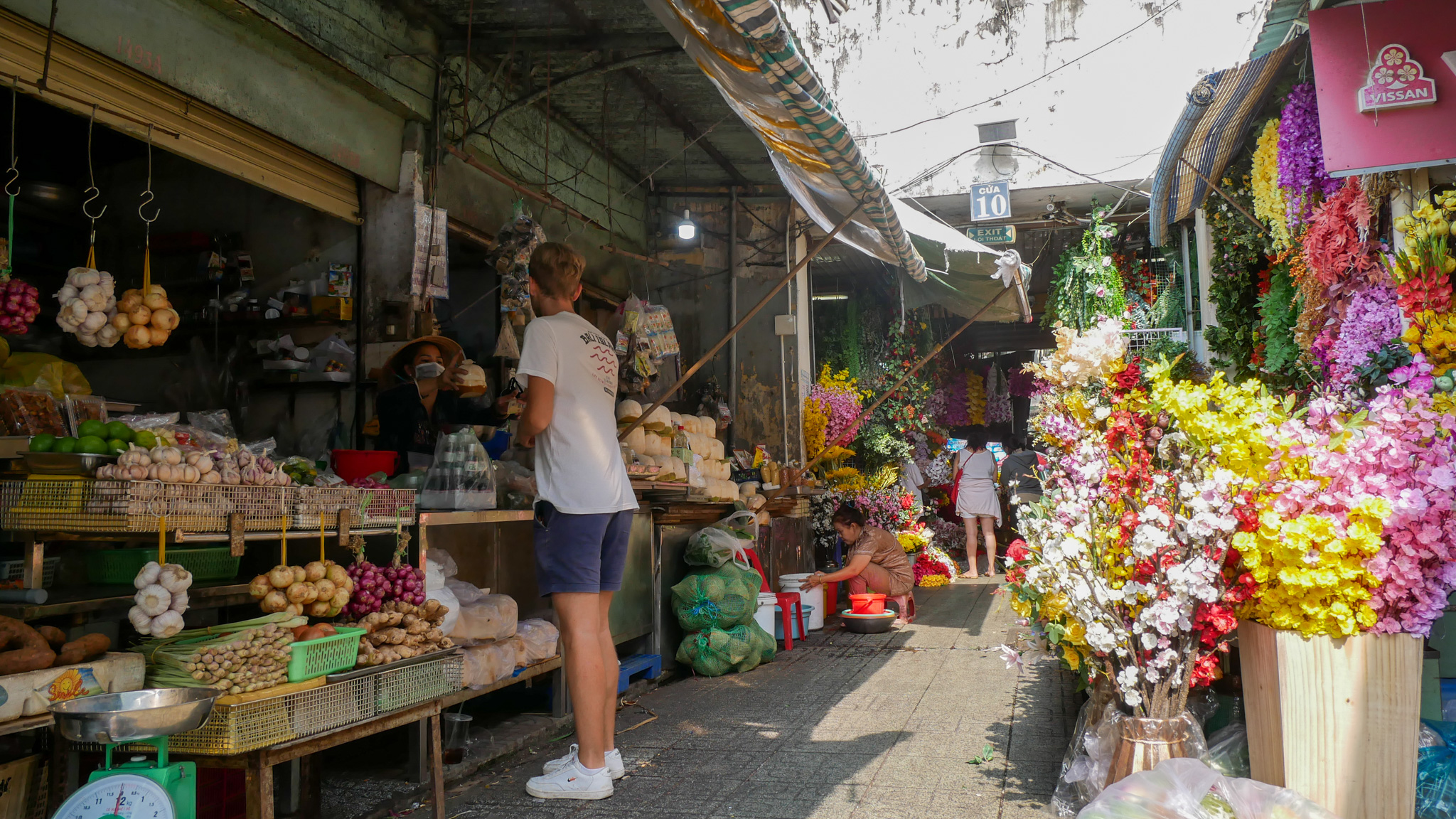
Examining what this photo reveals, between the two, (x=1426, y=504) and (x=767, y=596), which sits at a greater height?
(x=1426, y=504)

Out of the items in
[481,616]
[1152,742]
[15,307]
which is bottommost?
[1152,742]

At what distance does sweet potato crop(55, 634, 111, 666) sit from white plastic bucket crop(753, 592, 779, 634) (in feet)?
14.6

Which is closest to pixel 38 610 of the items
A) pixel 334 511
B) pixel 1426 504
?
pixel 334 511

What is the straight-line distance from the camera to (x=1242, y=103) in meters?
5.50

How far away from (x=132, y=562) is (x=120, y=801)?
126 centimetres

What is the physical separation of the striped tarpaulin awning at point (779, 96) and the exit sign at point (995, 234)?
5.79 meters

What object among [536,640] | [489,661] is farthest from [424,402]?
[489,661]

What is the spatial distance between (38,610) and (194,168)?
489cm

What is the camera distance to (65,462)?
274 centimetres

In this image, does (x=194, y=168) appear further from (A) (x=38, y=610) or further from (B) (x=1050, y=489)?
(B) (x=1050, y=489)

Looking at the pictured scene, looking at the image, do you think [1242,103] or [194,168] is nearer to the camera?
[1242,103]

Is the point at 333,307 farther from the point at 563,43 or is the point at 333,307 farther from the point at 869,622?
the point at 869,622

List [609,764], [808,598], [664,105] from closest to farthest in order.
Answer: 1. [609,764]
2. [664,105]
3. [808,598]

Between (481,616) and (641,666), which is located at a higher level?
(481,616)
